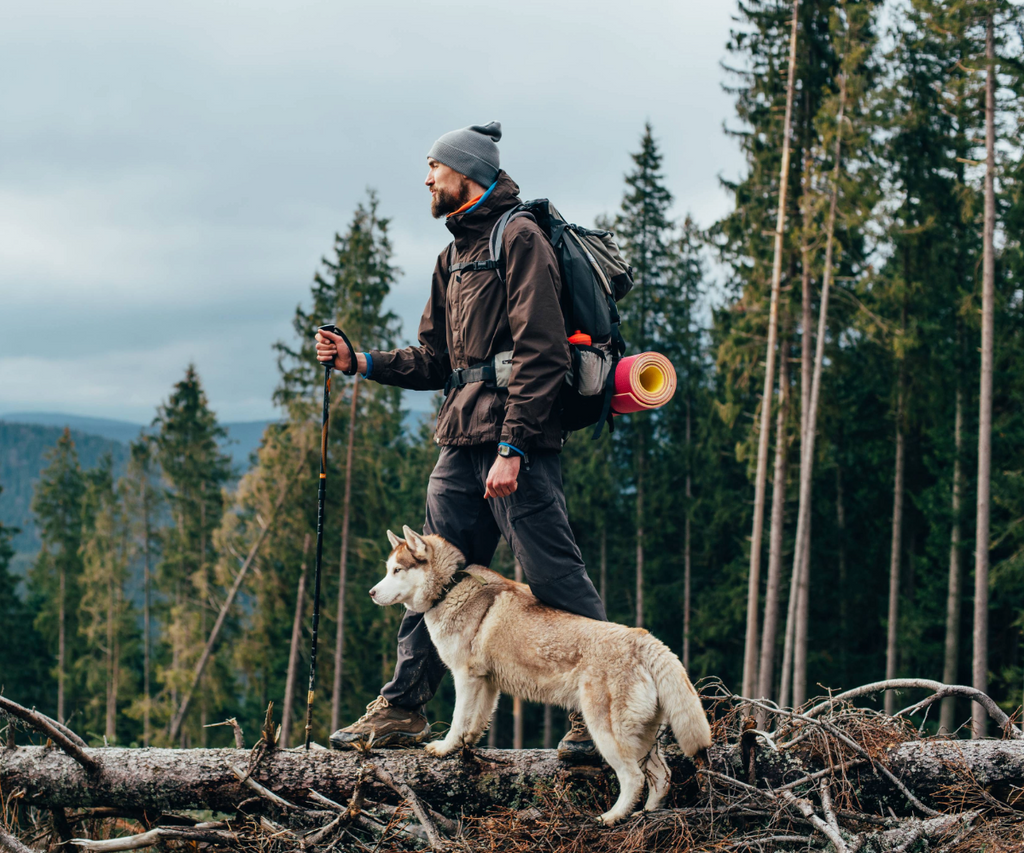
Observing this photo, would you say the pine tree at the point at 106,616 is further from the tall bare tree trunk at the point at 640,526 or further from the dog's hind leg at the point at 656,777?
the dog's hind leg at the point at 656,777

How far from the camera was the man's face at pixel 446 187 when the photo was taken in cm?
448

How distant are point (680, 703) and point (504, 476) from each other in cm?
125

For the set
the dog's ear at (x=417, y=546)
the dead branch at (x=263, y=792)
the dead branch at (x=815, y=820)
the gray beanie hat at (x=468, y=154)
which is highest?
the gray beanie hat at (x=468, y=154)

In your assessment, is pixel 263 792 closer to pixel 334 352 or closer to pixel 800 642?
pixel 334 352

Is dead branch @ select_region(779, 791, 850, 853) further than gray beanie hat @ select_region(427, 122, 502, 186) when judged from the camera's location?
No

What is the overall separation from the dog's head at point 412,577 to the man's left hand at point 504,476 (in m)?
0.68

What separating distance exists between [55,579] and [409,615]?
41619 millimetres

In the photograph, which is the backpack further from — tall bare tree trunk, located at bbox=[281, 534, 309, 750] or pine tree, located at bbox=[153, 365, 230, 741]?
pine tree, located at bbox=[153, 365, 230, 741]

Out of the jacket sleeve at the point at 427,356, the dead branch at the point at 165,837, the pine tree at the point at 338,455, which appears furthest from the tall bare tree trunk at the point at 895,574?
the dead branch at the point at 165,837

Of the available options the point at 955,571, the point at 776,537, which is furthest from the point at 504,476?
the point at 955,571

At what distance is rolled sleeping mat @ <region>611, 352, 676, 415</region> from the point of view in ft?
13.8

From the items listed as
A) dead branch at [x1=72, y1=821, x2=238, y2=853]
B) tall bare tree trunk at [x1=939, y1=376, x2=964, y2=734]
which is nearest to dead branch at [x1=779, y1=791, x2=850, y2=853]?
dead branch at [x1=72, y1=821, x2=238, y2=853]

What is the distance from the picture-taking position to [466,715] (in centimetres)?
429

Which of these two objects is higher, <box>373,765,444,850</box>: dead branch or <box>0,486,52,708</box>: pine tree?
<box>373,765,444,850</box>: dead branch
